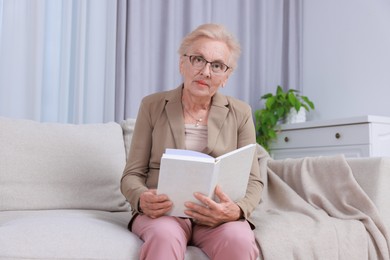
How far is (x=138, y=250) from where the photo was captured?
139 centimetres

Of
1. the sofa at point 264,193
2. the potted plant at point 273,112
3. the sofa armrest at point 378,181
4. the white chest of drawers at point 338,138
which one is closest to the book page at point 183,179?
the sofa at point 264,193

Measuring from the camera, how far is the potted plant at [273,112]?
327cm

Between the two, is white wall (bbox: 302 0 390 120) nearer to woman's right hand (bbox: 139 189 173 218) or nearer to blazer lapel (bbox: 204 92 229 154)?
blazer lapel (bbox: 204 92 229 154)

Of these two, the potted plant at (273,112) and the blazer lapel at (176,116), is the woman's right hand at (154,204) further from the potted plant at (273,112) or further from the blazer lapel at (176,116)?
the potted plant at (273,112)

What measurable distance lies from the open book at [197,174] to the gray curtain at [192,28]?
1406 millimetres

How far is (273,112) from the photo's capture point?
332 cm

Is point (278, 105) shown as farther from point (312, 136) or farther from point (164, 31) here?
point (164, 31)

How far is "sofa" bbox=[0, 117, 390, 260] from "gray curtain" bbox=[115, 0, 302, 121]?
0.70 meters

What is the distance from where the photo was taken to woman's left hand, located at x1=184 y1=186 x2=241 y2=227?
141cm

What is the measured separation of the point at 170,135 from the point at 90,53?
121 cm

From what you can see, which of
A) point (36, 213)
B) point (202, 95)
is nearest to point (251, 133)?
point (202, 95)

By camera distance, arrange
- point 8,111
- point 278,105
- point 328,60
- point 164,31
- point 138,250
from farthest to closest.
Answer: point 328,60, point 278,105, point 164,31, point 8,111, point 138,250

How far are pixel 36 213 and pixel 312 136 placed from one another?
72.0 inches

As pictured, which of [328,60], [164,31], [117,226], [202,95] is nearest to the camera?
[117,226]
